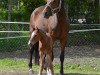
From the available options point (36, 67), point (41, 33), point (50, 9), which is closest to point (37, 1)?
point (36, 67)

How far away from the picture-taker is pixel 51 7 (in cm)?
783

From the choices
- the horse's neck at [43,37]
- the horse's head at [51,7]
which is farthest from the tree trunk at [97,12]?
the horse's neck at [43,37]

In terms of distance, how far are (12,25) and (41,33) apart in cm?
965

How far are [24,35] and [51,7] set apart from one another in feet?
23.5

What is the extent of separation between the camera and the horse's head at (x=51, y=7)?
7582 mm

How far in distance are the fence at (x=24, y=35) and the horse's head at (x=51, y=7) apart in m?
4.91

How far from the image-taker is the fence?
1391 centimetres

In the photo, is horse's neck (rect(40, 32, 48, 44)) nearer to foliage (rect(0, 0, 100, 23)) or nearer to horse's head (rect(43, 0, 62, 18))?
horse's head (rect(43, 0, 62, 18))

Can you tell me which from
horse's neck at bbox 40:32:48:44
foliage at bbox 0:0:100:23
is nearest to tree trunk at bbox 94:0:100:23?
foliage at bbox 0:0:100:23

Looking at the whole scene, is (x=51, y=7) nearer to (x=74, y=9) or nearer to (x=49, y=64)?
(x=49, y=64)

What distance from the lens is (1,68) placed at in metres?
10.5

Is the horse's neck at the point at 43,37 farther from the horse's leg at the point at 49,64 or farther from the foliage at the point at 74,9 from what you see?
the foliage at the point at 74,9

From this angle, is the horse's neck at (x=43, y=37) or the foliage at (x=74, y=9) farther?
the foliage at (x=74, y=9)

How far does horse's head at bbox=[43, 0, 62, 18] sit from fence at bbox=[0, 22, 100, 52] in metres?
4.91
